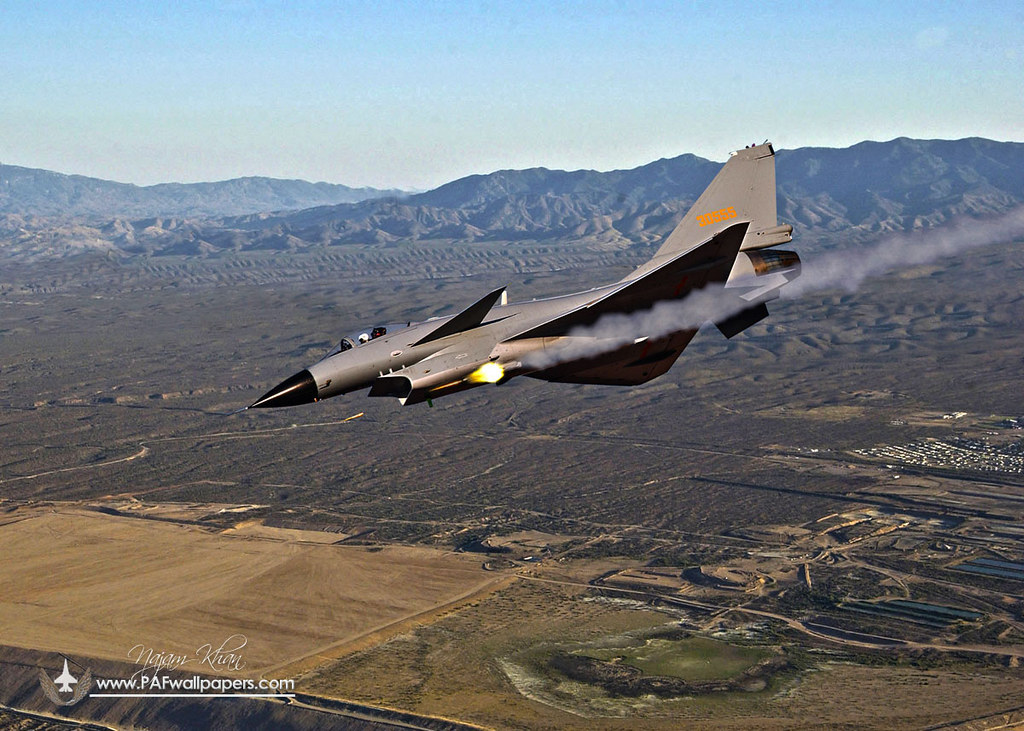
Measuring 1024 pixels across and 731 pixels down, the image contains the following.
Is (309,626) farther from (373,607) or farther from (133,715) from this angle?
(133,715)

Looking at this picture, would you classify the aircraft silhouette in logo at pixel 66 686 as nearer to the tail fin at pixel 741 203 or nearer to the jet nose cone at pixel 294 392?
the jet nose cone at pixel 294 392

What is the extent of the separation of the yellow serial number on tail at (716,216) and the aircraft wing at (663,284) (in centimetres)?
483

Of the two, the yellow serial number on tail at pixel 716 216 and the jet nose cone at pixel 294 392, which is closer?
the jet nose cone at pixel 294 392

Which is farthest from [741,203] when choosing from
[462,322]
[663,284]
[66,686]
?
[66,686]

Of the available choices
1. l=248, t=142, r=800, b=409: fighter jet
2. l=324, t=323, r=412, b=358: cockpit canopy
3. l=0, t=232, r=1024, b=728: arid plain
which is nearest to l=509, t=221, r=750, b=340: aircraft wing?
l=248, t=142, r=800, b=409: fighter jet

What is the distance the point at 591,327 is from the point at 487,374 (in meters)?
5.67

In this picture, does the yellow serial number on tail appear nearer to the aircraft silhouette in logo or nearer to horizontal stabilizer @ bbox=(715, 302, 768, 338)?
horizontal stabilizer @ bbox=(715, 302, 768, 338)

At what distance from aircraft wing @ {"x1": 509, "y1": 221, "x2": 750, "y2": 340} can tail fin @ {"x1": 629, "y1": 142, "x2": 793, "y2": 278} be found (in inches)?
163

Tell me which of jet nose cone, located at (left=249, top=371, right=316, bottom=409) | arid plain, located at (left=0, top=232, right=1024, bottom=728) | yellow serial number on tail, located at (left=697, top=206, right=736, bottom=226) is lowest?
arid plain, located at (left=0, top=232, right=1024, bottom=728)

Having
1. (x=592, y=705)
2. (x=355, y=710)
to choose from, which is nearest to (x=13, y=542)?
(x=355, y=710)

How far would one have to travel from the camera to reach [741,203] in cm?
5203

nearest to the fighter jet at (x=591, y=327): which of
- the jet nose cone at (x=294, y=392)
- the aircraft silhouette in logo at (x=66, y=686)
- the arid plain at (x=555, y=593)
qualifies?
the jet nose cone at (x=294, y=392)

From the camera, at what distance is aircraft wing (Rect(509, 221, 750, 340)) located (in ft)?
152

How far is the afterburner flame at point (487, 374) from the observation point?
145 feet
